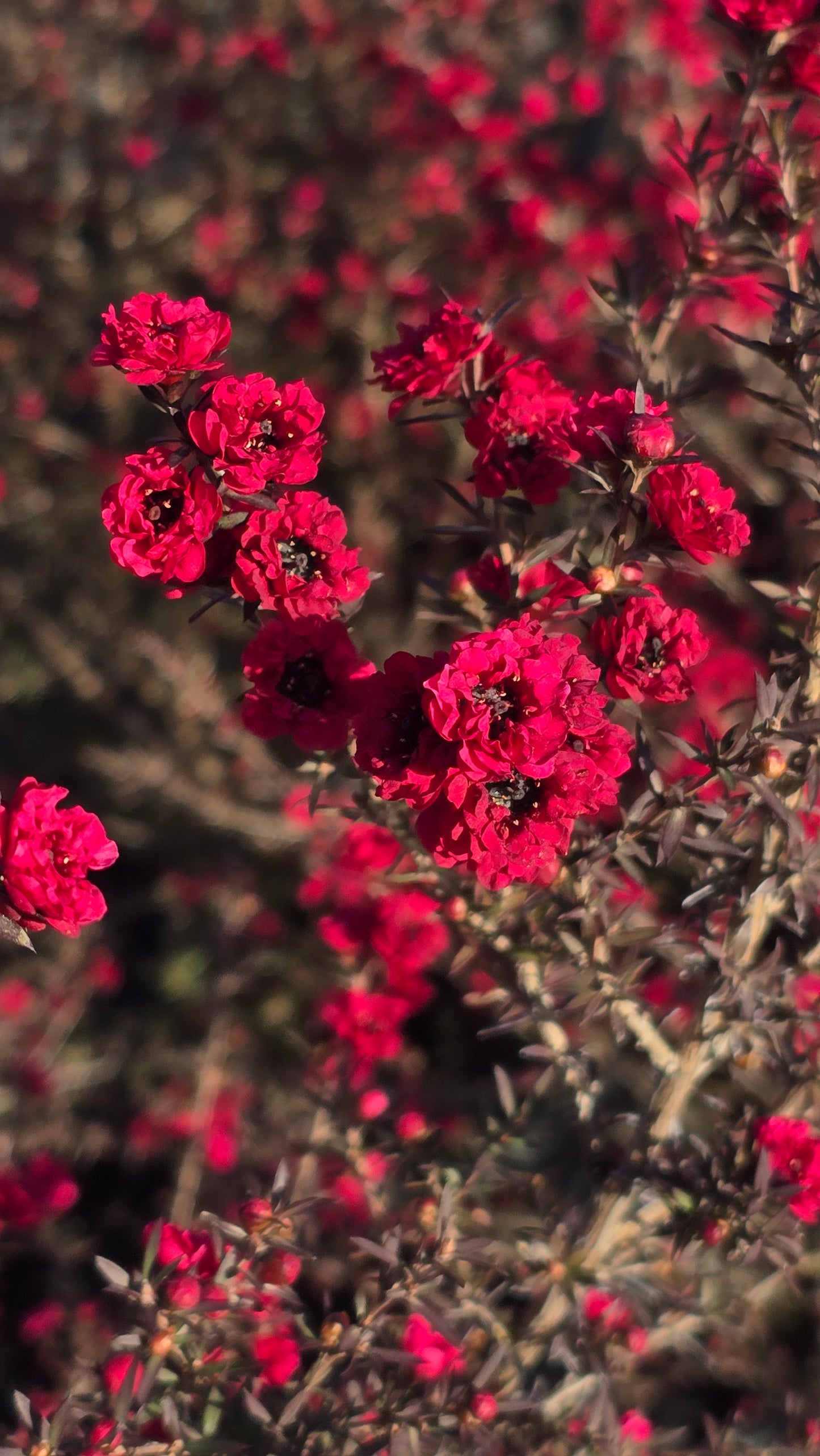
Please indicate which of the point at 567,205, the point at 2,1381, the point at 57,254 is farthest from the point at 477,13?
the point at 2,1381

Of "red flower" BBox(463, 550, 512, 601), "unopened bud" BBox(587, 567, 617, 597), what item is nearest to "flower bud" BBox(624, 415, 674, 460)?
"unopened bud" BBox(587, 567, 617, 597)

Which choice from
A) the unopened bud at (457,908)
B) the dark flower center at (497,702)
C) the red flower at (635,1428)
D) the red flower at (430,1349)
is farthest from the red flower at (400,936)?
the dark flower center at (497,702)

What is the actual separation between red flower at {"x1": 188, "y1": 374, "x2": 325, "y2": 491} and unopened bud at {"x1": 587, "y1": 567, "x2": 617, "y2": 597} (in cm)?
31

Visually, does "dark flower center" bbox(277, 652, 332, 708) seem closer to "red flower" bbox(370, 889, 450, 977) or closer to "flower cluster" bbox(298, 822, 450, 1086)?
"flower cluster" bbox(298, 822, 450, 1086)

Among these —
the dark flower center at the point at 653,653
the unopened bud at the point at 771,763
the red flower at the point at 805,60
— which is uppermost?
the red flower at the point at 805,60

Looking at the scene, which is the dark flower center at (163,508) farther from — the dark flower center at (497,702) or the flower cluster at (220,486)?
the dark flower center at (497,702)

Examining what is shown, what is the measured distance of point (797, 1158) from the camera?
1.28 m

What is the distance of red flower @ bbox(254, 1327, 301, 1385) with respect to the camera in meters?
1.34

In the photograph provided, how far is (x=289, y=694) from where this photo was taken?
3.77 feet

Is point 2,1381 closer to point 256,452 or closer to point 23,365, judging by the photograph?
point 256,452

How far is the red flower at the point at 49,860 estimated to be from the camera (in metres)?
1.01

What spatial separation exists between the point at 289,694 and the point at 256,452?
0.28m

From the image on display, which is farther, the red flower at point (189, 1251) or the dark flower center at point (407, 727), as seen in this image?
the red flower at point (189, 1251)

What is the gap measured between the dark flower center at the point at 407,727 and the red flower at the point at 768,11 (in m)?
0.98
